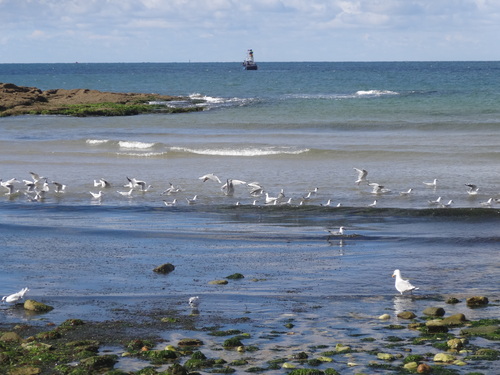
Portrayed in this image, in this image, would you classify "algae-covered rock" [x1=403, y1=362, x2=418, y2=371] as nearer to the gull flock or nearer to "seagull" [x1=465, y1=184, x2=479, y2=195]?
the gull flock

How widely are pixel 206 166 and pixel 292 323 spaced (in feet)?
55.2

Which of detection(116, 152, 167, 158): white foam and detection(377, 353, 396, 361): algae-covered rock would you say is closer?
detection(377, 353, 396, 361): algae-covered rock

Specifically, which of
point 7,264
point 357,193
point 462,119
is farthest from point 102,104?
point 7,264

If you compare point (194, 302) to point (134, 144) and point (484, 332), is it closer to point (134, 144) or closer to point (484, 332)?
point (484, 332)

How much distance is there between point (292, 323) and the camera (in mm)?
9492

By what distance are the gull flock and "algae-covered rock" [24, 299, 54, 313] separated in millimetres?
8722

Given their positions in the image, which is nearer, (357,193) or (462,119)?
(357,193)

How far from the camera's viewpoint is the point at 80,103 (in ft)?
169

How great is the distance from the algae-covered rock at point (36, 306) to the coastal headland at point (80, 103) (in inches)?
1462

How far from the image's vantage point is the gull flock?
18.7 metres

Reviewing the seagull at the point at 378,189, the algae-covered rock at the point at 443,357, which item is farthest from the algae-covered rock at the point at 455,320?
the seagull at the point at 378,189

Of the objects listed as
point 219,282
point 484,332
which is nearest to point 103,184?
point 219,282

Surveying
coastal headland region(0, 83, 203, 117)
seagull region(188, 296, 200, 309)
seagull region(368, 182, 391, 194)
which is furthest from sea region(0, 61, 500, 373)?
coastal headland region(0, 83, 203, 117)

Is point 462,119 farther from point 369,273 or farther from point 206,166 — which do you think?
point 369,273
